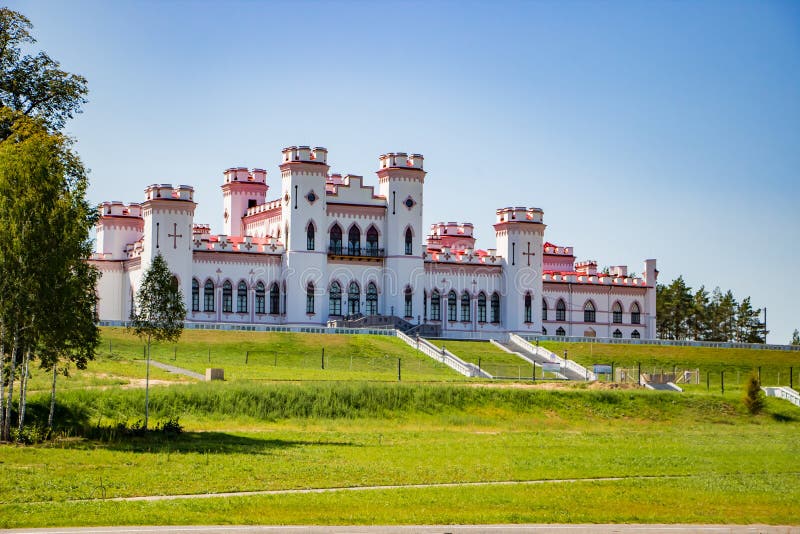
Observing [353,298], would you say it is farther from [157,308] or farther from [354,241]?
[157,308]

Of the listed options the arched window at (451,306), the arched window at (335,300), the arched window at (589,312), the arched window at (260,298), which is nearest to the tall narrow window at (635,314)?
the arched window at (589,312)

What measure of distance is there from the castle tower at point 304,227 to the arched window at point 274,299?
88 centimetres

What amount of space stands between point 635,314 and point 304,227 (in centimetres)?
3051

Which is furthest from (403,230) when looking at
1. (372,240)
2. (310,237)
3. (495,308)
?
(495,308)

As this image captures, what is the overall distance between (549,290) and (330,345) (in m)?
30.1

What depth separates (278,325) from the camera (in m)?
79.4

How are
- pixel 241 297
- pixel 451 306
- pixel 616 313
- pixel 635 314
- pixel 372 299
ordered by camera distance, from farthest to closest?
pixel 635 314, pixel 616 313, pixel 451 306, pixel 372 299, pixel 241 297

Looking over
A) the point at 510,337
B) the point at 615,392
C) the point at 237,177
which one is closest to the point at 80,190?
the point at 615,392

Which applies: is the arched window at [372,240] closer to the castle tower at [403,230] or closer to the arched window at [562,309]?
the castle tower at [403,230]

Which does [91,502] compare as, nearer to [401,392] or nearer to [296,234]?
[401,392]

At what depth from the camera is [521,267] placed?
9075 cm

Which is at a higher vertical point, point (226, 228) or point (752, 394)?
point (226, 228)

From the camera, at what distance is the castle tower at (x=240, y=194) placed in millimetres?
93062

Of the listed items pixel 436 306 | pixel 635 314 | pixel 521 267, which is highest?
pixel 521 267
